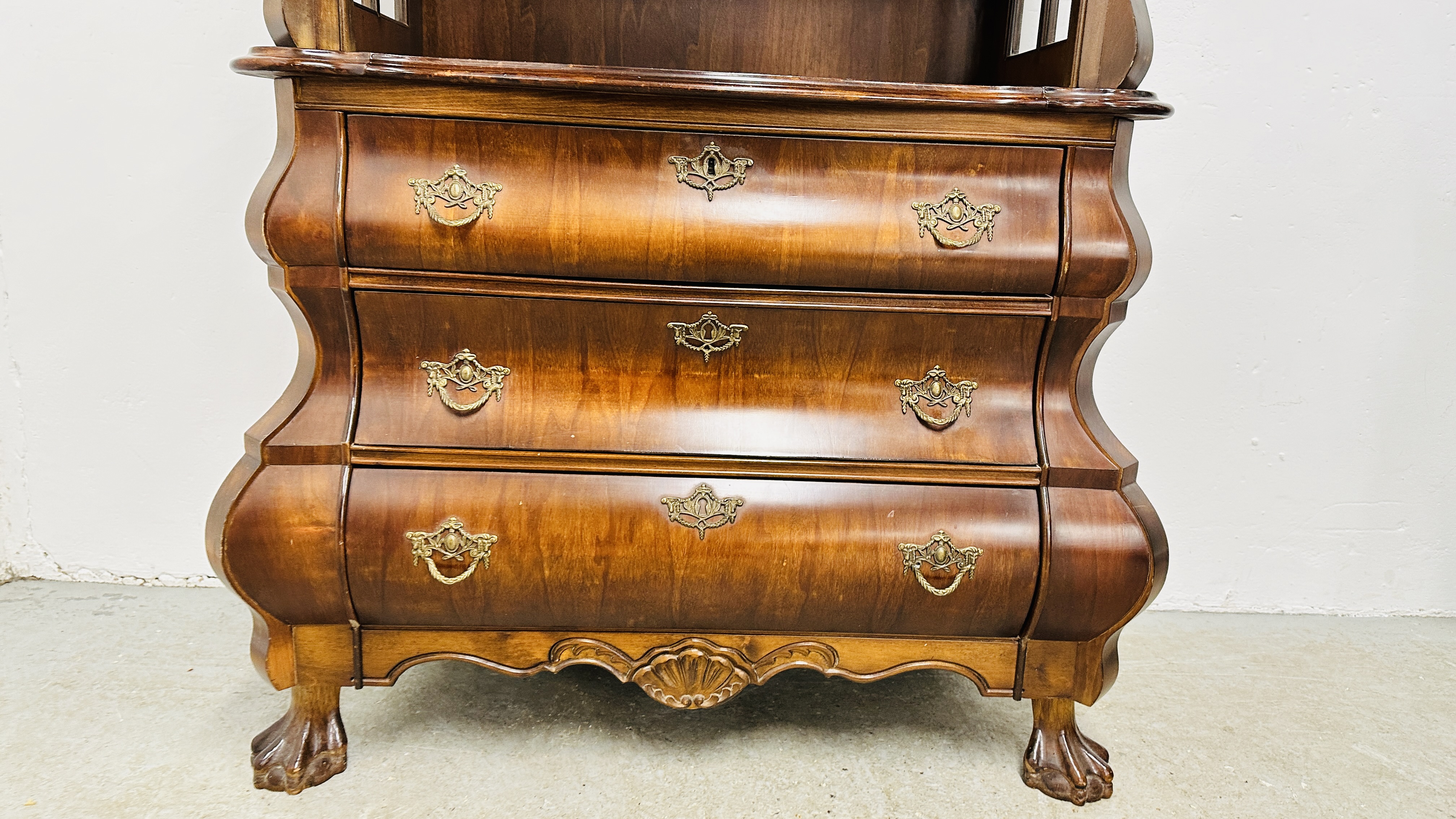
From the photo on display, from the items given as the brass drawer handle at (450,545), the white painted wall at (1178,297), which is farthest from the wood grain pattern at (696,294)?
the white painted wall at (1178,297)

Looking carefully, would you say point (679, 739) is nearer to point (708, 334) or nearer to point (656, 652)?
point (656, 652)

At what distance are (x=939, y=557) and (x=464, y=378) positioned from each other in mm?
827

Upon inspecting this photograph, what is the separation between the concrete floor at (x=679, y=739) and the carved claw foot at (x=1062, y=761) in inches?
1.1

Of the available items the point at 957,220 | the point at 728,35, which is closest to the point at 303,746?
the point at 957,220

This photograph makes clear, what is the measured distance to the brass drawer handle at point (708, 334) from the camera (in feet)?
4.88

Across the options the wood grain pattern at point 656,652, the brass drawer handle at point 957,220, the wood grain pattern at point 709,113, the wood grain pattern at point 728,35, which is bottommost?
the wood grain pattern at point 656,652

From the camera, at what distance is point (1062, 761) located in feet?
5.34

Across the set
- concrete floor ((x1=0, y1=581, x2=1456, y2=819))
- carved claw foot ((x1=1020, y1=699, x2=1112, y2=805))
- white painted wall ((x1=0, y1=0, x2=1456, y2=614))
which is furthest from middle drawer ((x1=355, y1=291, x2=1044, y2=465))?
white painted wall ((x1=0, y1=0, x2=1456, y2=614))

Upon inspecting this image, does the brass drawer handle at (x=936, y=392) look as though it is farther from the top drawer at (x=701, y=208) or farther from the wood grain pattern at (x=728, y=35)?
the wood grain pattern at (x=728, y=35)

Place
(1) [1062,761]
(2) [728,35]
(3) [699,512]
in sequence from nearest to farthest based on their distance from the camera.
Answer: (3) [699,512] → (1) [1062,761] → (2) [728,35]

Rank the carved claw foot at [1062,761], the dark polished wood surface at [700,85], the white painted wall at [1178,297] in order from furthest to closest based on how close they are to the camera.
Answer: the white painted wall at [1178,297] → the carved claw foot at [1062,761] → the dark polished wood surface at [700,85]

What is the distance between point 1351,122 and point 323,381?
95.7 inches

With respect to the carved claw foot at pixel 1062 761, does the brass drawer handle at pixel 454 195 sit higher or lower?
higher

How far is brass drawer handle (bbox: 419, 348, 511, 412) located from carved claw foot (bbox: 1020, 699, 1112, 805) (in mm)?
1099
